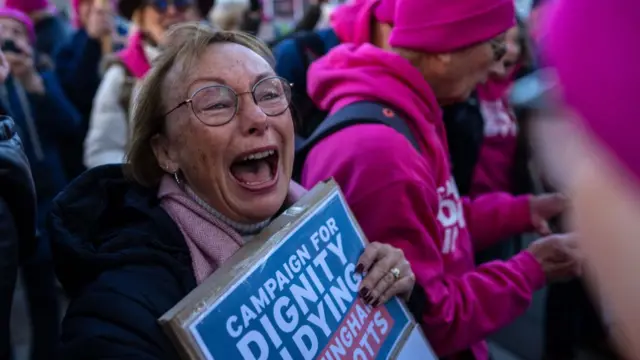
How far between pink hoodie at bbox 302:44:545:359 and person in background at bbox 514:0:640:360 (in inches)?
33.4

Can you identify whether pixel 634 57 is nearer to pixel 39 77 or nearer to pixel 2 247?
pixel 2 247

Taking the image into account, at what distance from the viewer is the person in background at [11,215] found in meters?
1.21

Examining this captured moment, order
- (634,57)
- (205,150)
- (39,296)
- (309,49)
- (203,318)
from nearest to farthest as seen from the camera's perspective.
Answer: (634,57) < (203,318) < (205,150) < (309,49) < (39,296)

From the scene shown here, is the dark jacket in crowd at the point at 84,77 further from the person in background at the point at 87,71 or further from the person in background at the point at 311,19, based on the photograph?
the person in background at the point at 311,19

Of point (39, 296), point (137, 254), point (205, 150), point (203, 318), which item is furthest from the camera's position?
point (39, 296)

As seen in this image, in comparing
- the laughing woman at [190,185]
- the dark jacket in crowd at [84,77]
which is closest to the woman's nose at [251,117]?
the laughing woman at [190,185]

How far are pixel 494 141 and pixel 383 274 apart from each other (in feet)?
6.68

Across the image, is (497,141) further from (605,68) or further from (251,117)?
(605,68)

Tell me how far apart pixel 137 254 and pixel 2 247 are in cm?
25

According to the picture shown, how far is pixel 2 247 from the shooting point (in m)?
1.20

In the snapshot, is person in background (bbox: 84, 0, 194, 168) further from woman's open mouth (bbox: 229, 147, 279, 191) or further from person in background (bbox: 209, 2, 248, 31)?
woman's open mouth (bbox: 229, 147, 279, 191)

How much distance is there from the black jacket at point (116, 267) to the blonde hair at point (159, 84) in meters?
0.06

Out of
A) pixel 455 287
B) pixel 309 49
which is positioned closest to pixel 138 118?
pixel 455 287

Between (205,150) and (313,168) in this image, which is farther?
(313,168)
